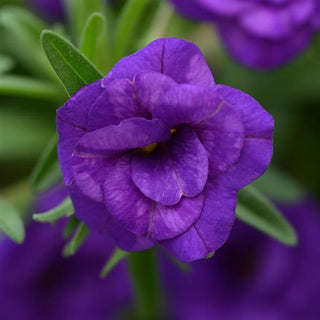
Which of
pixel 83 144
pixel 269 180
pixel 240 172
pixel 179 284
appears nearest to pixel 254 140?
pixel 240 172

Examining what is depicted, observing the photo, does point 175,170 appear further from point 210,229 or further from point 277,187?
point 277,187

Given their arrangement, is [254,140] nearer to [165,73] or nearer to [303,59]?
[165,73]

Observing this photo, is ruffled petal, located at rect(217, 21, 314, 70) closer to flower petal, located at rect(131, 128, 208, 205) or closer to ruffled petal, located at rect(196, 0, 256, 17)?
ruffled petal, located at rect(196, 0, 256, 17)

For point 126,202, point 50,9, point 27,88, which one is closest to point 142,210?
point 126,202

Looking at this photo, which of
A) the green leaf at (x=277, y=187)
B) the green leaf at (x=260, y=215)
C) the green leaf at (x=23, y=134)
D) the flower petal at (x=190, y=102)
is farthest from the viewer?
the green leaf at (x=23, y=134)

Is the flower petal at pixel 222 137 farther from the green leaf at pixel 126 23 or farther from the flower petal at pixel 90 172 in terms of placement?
the green leaf at pixel 126 23

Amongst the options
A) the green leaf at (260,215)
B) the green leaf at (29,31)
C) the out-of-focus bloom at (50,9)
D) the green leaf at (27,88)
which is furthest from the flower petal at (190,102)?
the out-of-focus bloom at (50,9)
